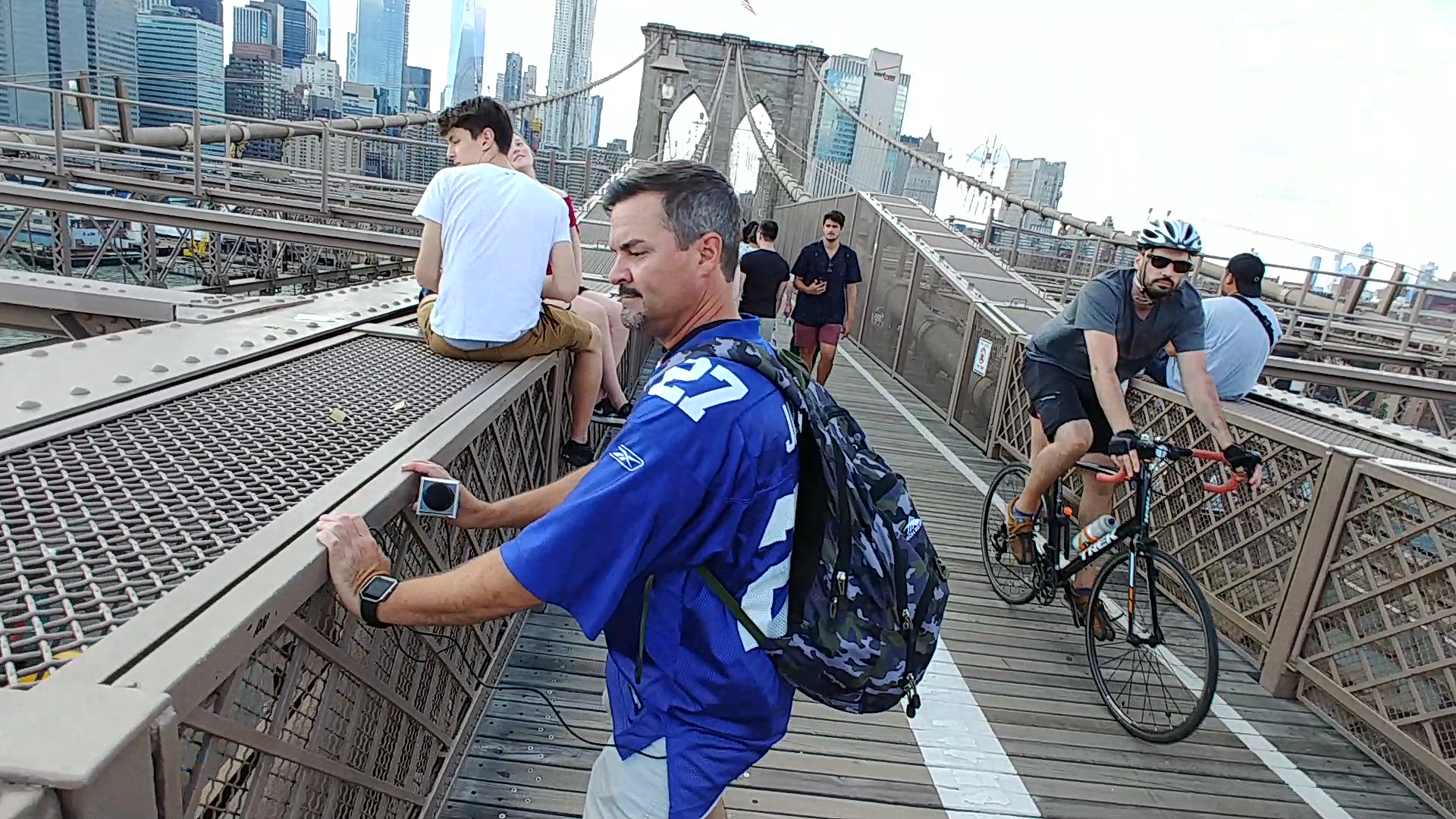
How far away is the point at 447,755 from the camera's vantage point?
2.19 m

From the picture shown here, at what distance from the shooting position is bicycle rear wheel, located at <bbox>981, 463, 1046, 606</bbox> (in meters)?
3.88

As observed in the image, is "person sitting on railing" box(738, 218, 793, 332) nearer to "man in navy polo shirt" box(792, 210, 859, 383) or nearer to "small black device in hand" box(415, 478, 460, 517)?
"man in navy polo shirt" box(792, 210, 859, 383)

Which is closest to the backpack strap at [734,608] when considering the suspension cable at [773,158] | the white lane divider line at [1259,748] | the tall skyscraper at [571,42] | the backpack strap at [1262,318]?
the white lane divider line at [1259,748]

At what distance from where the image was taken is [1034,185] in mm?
20734

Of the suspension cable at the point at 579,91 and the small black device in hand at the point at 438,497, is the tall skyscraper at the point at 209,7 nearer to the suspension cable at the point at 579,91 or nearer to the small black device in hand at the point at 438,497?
the suspension cable at the point at 579,91

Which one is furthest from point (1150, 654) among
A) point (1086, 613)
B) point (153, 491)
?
point (153, 491)

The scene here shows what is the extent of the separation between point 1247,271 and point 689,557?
457cm

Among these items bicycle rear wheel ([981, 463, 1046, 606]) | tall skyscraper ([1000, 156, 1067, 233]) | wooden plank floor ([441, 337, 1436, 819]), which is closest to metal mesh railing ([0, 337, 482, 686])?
wooden plank floor ([441, 337, 1436, 819])

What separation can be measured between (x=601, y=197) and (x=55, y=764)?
3.34 feet

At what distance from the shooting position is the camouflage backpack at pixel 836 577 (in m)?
1.27

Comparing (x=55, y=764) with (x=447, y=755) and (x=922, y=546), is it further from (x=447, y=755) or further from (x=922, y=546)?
(x=447, y=755)

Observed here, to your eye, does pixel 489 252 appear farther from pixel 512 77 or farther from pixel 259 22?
pixel 512 77

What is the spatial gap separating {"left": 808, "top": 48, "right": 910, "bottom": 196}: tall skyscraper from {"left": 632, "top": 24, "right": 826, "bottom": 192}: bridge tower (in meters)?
1.14

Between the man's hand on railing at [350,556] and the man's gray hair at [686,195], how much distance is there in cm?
62
